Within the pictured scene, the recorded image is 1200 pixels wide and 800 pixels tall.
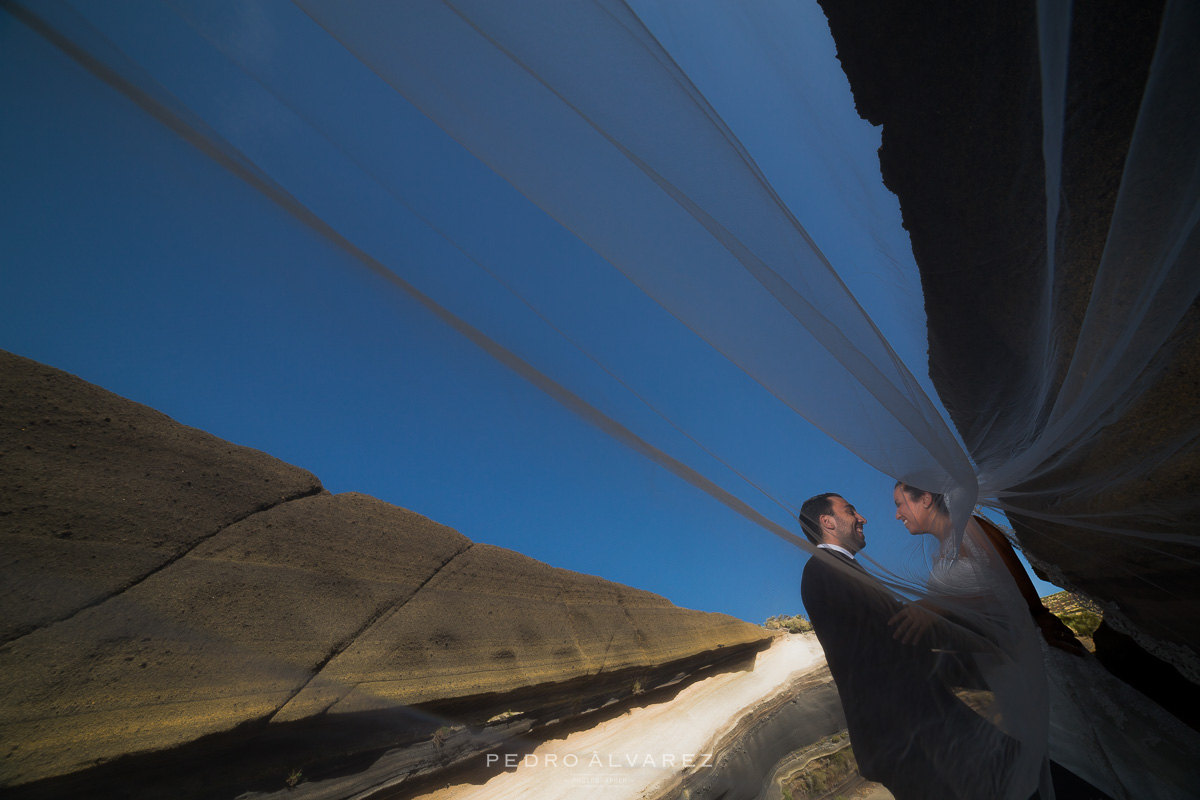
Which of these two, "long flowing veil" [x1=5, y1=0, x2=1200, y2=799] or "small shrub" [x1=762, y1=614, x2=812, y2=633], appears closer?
"long flowing veil" [x1=5, y1=0, x2=1200, y2=799]

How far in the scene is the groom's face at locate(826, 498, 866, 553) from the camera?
118cm

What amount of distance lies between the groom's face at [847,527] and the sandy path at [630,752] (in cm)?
Answer: 180

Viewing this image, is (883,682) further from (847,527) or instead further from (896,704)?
(847,527)

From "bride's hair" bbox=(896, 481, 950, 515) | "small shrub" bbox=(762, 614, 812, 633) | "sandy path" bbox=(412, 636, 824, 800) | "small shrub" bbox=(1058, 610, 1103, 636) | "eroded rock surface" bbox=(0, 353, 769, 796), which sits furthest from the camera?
"small shrub" bbox=(762, 614, 812, 633)

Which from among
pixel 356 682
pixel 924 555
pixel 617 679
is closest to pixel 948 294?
pixel 924 555

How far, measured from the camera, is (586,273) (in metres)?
0.99

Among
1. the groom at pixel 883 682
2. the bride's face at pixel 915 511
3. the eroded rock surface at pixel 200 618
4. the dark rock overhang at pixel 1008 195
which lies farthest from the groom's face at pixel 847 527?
the eroded rock surface at pixel 200 618

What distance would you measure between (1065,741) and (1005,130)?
2.13 m

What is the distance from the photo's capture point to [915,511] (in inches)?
46.6

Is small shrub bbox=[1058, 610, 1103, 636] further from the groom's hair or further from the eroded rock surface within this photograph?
the eroded rock surface

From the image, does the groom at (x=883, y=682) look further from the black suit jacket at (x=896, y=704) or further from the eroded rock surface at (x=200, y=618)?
the eroded rock surface at (x=200, y=618)

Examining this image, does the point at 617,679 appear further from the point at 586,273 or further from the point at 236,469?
the point at 586,273

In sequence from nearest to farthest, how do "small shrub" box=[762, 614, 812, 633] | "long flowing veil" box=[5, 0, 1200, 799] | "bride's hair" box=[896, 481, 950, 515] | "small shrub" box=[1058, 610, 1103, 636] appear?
"long flowing veil" box=[5, 0, 1200, 799], "bride's hair" box=[896, 481, 950, 515], "small shrub" box=[1058, 610, 1103, 636], "small shrub" box=[762, 614, 812, 633]

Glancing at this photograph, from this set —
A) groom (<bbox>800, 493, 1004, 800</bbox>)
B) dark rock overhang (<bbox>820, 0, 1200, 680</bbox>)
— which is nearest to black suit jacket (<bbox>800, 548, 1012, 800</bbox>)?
groom (<bbox>800, 493, 1004, 800</bbox>)
